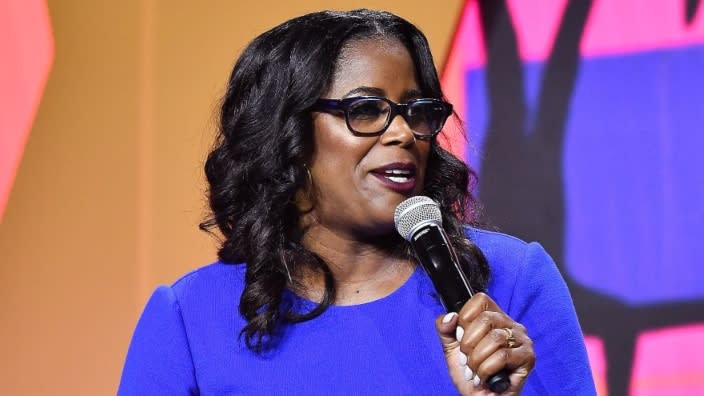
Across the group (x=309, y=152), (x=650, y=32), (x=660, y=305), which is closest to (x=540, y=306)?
(x=309, y=152)

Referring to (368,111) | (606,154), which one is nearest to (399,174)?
(368,111)

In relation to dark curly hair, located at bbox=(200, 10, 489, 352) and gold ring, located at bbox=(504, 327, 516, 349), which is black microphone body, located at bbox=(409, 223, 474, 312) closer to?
gold ring, located at bbox=(504, 327, 516, 349)

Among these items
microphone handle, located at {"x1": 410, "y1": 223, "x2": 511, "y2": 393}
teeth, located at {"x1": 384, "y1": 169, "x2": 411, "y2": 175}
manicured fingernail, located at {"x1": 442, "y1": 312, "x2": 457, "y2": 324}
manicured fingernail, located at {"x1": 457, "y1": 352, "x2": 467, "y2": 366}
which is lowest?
manicured fingernail, located at {"x1": 457, "y1": 352, "x2": 467, "y2": 366}

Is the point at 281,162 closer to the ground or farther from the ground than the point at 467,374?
farther from the ground

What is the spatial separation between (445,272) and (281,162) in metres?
0.53

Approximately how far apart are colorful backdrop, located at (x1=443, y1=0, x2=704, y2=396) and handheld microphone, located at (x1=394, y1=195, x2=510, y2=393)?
113 centimetres

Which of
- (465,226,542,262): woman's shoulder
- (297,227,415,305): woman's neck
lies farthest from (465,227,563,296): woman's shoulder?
(297,227,415,305): woman's neck

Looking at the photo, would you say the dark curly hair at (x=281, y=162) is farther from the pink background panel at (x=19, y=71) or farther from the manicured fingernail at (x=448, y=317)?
the pink background panel at (x=19, y=71)

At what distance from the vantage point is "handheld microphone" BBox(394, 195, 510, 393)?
1260 mm

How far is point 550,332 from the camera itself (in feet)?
5.32

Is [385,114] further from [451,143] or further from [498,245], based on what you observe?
[451,143]

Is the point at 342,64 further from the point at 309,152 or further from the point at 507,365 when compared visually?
the point at 507,365

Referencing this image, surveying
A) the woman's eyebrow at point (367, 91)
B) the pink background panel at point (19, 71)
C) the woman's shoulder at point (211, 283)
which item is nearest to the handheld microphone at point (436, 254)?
the woman's eyebrow at point (367, 91)

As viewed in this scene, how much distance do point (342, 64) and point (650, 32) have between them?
121cm
